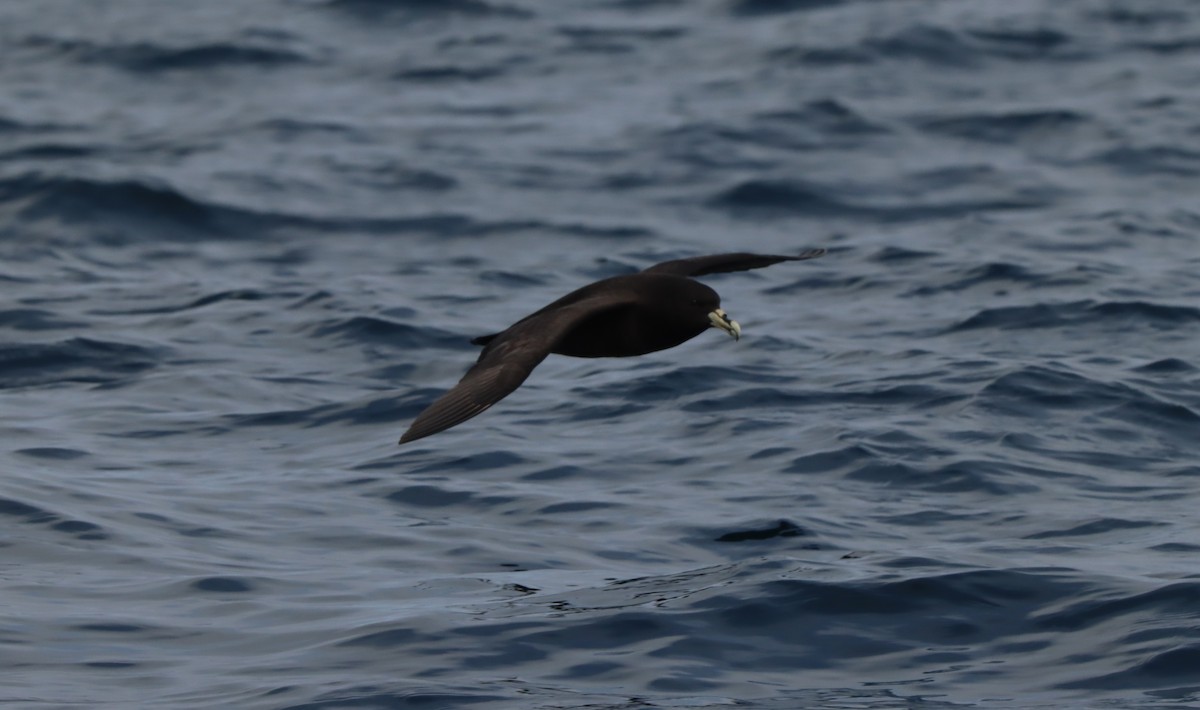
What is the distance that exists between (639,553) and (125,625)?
95.2 inches

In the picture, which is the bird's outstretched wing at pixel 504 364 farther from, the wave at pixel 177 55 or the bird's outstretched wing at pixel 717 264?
the wave at pixel 177 55

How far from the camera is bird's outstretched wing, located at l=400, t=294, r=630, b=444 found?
7234 millimetres

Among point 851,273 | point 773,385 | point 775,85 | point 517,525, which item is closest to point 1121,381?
point 773,385

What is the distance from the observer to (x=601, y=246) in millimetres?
Result: 15555

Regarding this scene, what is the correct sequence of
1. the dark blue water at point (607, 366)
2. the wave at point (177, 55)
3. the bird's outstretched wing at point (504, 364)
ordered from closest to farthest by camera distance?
the bird's outstretched wing at point (504, 364)
the dark blue water at point (607, 366)
the wave at point (177, 55)

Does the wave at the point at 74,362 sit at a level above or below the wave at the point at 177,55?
below

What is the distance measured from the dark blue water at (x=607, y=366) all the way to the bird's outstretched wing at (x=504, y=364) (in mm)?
1059

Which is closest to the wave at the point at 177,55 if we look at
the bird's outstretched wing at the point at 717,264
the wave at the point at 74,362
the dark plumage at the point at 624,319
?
the wave at the point at 74,362

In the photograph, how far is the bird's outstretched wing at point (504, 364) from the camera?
23.7ft

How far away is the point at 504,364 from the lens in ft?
25.2

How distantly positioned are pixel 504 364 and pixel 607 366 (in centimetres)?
516

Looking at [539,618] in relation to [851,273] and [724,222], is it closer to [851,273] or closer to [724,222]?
[851,273]

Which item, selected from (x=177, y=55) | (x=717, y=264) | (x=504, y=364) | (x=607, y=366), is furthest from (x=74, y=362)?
(x=177, y=55)

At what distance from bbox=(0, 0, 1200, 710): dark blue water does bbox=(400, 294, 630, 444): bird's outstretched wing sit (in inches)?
41.7
